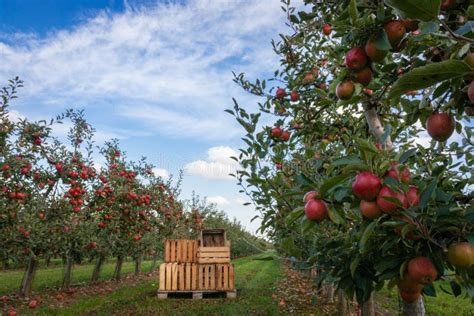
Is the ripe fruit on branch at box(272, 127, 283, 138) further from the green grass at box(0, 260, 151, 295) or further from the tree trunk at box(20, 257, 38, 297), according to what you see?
the green grass at box(0, 260, 151, 295)

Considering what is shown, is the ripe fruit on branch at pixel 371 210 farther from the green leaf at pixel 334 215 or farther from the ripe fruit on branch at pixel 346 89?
A: the ripe fruit on branch at pixel 346 89

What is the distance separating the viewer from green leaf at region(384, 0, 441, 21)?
2.36 feet

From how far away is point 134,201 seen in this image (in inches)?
434

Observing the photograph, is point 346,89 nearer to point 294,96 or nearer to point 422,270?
point 422,270

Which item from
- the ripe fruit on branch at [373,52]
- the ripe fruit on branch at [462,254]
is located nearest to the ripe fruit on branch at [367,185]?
the ripe fruit on branch at [462,254]

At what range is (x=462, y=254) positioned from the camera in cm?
122

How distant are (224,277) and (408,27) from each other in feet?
28.1

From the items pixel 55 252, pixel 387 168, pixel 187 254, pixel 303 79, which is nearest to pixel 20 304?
pixel 55 252

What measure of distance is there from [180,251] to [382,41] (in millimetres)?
9016

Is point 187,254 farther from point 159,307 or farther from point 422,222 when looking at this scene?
point 422,222

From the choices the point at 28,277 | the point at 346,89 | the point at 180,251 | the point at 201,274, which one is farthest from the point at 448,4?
the point at 28,277

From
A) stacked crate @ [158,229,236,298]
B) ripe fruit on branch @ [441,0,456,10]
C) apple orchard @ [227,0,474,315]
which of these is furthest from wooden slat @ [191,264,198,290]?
ripe fruit on branch @ [441,0,456,10]

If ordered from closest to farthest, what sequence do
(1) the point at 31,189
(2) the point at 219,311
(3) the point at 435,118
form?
(3) the point at 435,118
(2) the point at 219,311
(1) the point at 31,189

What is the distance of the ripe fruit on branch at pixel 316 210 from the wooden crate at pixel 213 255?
8.08 metres
